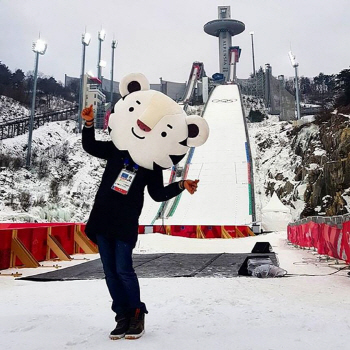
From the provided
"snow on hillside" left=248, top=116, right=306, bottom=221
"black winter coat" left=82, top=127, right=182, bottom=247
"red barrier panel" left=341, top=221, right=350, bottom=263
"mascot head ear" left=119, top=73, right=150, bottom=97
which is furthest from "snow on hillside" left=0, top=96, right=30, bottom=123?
"black winter coat" left=82, top=127, right=182, bottom=247

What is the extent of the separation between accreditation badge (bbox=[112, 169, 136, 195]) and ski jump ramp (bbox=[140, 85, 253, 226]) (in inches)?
570

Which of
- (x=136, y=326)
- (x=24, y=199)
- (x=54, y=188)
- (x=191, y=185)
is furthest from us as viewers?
(x=54, y=188)

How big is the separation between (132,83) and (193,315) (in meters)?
1.89

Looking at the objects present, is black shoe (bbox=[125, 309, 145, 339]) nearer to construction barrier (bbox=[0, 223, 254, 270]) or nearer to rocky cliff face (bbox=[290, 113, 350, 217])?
construction barrier (bbox=[0, 223, 254, 270])

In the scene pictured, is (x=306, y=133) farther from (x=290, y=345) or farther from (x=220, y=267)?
(x=290, y=345)

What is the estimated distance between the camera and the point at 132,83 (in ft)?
9.31

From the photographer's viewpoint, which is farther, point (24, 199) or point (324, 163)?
point (24, 199)

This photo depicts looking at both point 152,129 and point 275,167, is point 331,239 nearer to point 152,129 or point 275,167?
point 152,129

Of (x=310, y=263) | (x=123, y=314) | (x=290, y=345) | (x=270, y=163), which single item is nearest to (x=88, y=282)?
(x=123, y=314)

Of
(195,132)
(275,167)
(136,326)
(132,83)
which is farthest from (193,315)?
(275,167)

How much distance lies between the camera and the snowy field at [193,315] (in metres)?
2.04

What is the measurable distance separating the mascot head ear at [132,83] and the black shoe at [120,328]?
1.68m

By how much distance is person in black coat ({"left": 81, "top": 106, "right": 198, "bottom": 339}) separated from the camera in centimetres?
232

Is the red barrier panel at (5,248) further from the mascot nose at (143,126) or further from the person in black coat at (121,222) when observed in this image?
the mascot nose at (143,126)
